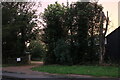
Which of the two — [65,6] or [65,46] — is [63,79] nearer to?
[65,46]

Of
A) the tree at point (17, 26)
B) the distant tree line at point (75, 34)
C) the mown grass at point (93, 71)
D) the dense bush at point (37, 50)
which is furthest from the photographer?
the dense bush at point (37, 50)

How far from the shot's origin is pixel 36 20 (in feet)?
141

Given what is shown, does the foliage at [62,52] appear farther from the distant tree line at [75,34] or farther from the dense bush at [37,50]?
the dense bush at [37,50]

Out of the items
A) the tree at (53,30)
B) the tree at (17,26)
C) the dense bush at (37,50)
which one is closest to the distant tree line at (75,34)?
the tree at (53,30)

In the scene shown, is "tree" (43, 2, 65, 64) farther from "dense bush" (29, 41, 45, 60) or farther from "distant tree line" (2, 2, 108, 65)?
"dense bush" (29, 41, 45, 60)

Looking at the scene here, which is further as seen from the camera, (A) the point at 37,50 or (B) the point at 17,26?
(A) the point at 37,50

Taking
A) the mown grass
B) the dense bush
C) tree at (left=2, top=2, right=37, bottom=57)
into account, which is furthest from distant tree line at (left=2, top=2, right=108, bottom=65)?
the dense bush

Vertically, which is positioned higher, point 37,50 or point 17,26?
point 17,26

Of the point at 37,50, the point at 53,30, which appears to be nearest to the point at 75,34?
the point at 53,30

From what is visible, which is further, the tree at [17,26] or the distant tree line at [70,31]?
the tree at [17,26]

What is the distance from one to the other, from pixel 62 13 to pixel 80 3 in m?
2.73

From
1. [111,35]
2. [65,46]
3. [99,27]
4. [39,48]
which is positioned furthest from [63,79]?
[39,48]

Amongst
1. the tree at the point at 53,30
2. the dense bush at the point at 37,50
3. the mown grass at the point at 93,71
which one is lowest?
the mown grass at the point at 93,71

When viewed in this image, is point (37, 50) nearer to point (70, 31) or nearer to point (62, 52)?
point (70, 31)
